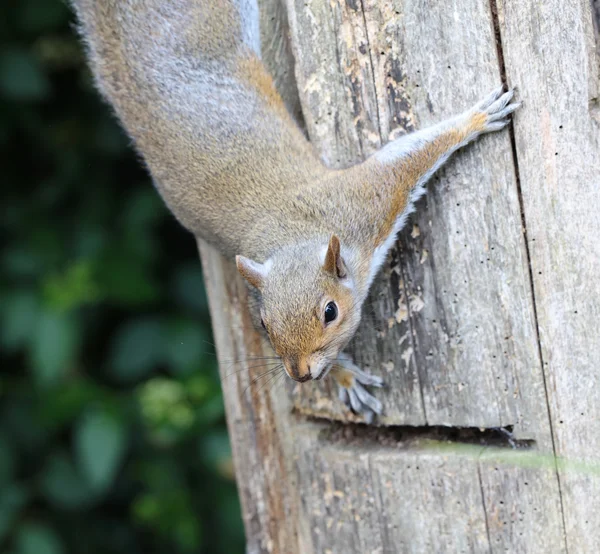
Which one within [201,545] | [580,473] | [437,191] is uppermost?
[437,191]

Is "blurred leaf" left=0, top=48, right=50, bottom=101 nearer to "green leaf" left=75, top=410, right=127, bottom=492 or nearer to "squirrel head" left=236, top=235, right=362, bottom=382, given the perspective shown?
"green leaf" left=75, top=410, right=127, bottom=492

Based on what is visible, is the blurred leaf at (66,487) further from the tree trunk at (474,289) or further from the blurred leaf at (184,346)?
the tree trunk at (474,289)

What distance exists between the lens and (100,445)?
7.22 feet

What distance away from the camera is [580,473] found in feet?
4.77

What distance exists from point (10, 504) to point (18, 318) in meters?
0.53

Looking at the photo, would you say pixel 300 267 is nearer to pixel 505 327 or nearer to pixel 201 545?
pixel 505 327

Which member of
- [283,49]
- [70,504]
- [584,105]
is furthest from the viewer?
[70,504]

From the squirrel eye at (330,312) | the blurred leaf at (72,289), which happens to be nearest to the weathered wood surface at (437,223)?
the squirrel eye at (330,312)

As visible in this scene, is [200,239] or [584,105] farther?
[200,239]

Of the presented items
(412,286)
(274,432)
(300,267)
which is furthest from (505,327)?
(274,432)

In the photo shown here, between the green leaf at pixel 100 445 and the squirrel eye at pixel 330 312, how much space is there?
35.9 inches

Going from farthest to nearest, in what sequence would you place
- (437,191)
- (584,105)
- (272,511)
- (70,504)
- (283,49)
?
(70,504) → (272,511) → (283,49) → (437,191) → (584,105)

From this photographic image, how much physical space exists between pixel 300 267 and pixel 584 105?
0.56m

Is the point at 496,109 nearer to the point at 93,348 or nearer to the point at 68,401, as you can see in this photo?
the point at 68,401
